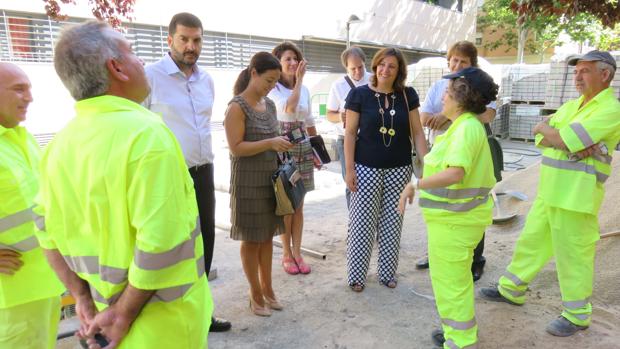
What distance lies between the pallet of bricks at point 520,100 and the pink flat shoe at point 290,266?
8.50 metres

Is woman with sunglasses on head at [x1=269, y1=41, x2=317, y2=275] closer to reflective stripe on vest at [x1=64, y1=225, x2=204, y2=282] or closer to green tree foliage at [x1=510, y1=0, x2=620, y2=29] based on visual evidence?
green tree foliage at [x1=510, y1=0, x2=620, y2=29]

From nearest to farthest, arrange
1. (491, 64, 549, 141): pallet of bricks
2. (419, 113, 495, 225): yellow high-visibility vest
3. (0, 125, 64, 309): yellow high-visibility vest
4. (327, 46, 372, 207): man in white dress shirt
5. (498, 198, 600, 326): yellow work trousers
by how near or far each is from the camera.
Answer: (0, 125, 64, 309): yellow high-visibility vest
(419, 113, 495, 225): yellow high-visibility vest
(498, 198, 600, 326): yellow work trousers
(327, 46, 372, 207): man in white dress shirt
(491, 64, 549, 141): pallet of bricks

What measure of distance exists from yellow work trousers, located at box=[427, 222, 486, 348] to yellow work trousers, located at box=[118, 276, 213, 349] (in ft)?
5.01

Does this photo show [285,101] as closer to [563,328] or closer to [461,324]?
[461,324]

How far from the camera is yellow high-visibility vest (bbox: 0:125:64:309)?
71.4 inches

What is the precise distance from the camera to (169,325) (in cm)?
135

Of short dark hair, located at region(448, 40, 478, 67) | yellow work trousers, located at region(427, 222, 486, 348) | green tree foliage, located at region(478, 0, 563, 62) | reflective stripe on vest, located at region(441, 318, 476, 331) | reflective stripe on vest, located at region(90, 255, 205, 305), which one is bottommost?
reflective stripe on vest, located at region(441, 318, 476, 331)

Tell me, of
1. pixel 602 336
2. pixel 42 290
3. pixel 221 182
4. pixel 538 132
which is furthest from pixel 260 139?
pixel 221 182

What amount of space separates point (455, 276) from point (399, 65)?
5.40 feet

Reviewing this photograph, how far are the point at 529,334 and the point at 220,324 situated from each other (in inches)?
81.4

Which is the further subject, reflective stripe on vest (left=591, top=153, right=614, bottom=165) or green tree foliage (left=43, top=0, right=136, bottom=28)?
green tree foliage (left=43, top=0, right=136, bottom=28)

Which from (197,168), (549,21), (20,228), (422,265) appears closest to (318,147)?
(197,168)

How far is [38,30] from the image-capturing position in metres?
8.77

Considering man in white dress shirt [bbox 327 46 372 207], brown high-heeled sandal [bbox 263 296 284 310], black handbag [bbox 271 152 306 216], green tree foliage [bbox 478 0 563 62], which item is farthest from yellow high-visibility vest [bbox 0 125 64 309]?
green tree foliage [bbox 478 0 563 62]
